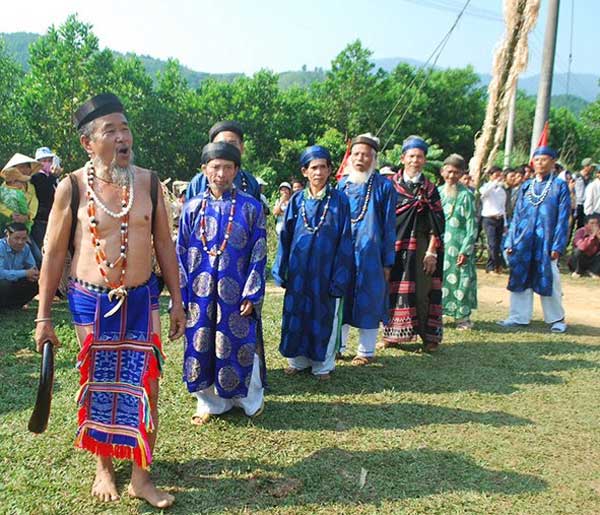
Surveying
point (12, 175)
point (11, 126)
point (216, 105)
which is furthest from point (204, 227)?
point (216, 105)

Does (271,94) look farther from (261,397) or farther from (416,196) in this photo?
(261,397)

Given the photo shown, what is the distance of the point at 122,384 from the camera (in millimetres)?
2965

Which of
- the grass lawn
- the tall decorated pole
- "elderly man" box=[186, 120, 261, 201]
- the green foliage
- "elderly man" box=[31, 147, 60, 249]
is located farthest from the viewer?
the green foliage

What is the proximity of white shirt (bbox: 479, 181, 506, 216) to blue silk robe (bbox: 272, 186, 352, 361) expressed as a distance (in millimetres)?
6509

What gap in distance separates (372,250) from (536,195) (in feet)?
8.61

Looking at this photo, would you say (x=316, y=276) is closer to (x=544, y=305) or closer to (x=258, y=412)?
(x=258, y=412)

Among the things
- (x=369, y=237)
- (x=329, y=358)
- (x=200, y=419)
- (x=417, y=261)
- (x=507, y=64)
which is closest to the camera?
(x=200, y=419)

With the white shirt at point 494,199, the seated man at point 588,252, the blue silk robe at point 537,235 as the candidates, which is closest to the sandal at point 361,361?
the blue silk robe at point 537,235

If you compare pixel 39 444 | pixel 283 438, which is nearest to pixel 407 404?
pixel 283 438

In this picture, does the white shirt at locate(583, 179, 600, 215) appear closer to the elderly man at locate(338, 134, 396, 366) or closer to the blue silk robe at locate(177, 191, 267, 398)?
the elderly man at locate(338, 134, 396, 366)

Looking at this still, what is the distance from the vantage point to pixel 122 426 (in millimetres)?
2953

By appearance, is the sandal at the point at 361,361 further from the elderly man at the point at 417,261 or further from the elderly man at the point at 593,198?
the elderly man at the point at 593,198

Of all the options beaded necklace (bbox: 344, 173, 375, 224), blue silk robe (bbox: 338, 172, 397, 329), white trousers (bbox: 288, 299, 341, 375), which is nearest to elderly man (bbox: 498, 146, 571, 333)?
blue silk robe (bbox: 338, 172, 397, 329)

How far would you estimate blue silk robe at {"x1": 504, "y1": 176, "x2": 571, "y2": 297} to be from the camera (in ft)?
21.0
